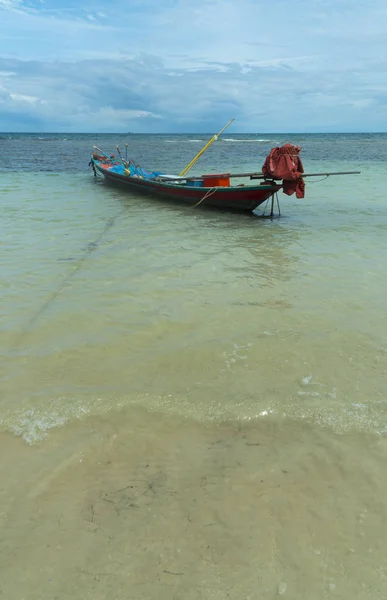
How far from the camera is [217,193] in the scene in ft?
46.1

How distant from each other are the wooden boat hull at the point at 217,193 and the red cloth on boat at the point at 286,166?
1.62 ft

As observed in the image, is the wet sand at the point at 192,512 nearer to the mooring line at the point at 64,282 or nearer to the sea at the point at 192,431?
the sea at the point at 192,431

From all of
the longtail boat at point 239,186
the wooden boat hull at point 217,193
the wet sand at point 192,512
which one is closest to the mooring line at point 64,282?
the wet sand at point 192,512

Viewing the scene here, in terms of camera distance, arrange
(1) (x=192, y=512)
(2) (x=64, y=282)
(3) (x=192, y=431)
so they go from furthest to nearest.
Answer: (2) (x=64, y=282) → (3) (x=192, y=431) → (1) (x=192, y=512)

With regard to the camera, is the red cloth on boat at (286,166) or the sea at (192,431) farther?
the red cloth on boat at (286,166)

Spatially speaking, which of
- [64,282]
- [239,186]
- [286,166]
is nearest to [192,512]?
[64,282]

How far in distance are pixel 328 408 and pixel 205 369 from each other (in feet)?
4.52

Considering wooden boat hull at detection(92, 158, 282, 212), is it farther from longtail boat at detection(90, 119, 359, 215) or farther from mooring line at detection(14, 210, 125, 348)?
mooring line at detection(14, 210, 125, 348)

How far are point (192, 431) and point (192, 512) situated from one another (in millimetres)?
851

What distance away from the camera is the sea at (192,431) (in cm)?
250

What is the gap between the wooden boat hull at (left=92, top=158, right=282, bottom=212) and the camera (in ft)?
42.9

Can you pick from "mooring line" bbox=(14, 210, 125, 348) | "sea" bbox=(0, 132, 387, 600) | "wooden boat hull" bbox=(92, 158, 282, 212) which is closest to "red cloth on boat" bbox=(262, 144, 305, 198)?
"wooden boat hull" bbox=(92, 158, 282, 212)

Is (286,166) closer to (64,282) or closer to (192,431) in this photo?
(64,282)

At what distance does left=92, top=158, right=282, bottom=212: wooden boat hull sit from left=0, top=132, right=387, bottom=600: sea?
5.38 meters
